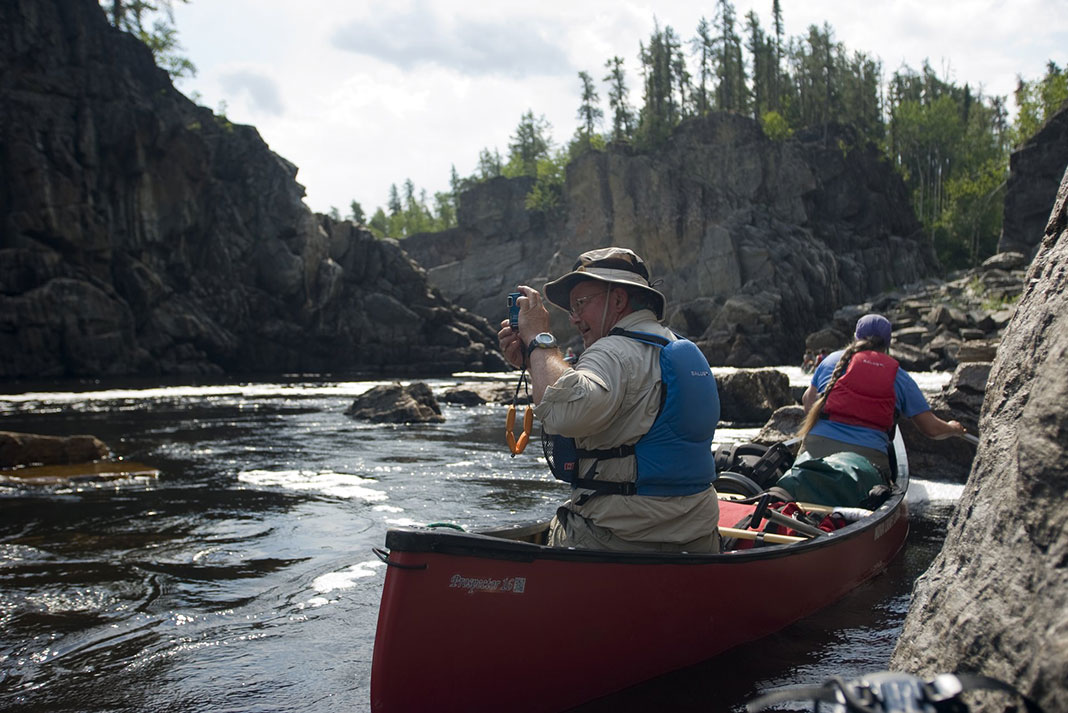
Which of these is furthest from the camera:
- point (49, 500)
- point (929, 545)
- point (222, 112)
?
point (222, 112)

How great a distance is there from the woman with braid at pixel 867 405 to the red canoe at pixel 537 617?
268 cm

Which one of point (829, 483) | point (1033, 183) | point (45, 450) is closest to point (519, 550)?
point (829, 483)

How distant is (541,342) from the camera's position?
3.76 metres

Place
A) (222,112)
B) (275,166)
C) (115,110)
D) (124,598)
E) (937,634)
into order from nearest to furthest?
1. (937,634)
2. (124,598)
3. (115,110)
4. (275,166)
5. (222,112)

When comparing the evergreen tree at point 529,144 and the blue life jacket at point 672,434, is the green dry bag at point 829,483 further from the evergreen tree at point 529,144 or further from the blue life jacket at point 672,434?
the evergreen tree at point 529,144

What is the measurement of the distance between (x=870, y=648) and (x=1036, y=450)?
117 inches

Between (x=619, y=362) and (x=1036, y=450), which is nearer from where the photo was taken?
(x=1036, y=450)

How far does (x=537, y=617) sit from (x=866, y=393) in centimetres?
455

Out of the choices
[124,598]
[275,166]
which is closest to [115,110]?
[275,166]

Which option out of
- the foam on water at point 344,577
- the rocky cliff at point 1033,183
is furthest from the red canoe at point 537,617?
A: the rocky cliff at point 1033,183

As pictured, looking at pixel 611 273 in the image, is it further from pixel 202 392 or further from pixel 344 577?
pixel 202 392

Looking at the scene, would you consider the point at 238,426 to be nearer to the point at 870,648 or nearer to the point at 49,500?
the point at 49,500

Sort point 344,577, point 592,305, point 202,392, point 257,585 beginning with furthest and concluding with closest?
1. point 202,392
2. point 344,577
3. point 257,585
4. point 592,305

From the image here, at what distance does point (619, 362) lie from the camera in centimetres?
362
